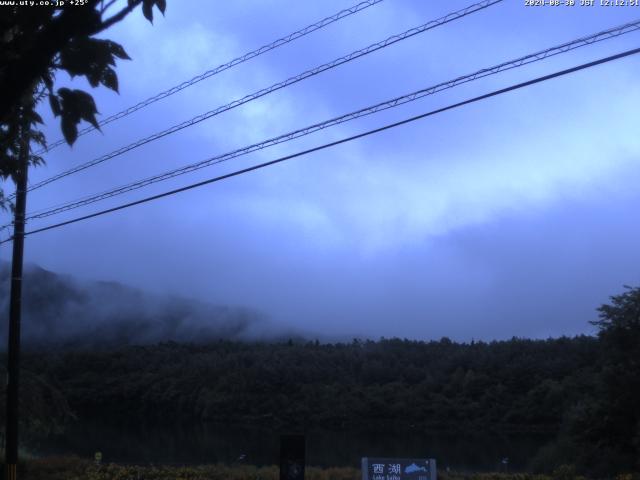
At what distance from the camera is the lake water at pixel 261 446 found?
33994mm

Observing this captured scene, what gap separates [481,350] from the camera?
7106 cm

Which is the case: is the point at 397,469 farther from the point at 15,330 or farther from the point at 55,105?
the point at 55,105

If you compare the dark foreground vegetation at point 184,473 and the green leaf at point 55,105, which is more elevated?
the green leaf at point 55,105

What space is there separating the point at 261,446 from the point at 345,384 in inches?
959

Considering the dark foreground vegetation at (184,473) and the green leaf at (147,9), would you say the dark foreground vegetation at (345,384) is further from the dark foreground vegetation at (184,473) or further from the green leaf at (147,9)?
the green leaf at (147,9)

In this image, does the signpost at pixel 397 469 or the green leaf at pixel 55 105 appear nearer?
the green leaf at pixel 55 105

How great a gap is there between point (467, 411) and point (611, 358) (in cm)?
3008

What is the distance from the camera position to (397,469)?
587 inches

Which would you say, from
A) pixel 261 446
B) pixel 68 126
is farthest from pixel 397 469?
pixel 261 446

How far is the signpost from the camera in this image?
14.8 m

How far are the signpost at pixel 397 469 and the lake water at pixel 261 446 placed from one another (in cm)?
1563

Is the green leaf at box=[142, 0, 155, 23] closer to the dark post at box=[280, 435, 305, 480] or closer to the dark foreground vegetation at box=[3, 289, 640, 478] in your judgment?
the dark post at box=[280, 435, 305, 480]

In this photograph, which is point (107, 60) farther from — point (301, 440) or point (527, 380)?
point (527, 380)

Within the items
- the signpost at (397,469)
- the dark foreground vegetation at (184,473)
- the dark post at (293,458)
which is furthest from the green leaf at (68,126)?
the dark foreground vegetation at (184,473)
